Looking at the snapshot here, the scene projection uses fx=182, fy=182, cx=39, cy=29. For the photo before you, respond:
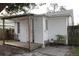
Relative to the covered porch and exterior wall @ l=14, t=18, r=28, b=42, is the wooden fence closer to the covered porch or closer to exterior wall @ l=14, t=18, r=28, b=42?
the covered porch

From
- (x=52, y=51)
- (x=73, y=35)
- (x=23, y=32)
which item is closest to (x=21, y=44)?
(x=23, y=32)

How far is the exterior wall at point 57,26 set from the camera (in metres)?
5.09

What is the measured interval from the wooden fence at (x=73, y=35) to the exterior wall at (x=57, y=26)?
0.47 ft

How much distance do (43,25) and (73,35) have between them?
3.49 feet

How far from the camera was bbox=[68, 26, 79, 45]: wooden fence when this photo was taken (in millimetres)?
5008

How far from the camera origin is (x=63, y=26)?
5.11 m

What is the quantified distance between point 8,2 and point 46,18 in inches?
45.9

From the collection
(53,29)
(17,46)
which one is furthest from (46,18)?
(17,46)

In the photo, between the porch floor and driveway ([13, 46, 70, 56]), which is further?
the porch floor

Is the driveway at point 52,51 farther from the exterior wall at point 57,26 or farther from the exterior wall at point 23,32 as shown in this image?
the exterior wall at point 23,32

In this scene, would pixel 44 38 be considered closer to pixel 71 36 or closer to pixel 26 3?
pixel 71 36

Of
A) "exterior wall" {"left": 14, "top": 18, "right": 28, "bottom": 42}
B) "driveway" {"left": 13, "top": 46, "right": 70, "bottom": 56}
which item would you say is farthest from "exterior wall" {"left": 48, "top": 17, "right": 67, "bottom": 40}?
"exterior wall" {"left": 14, "top": 18, "right": 28, "bottom": 42}

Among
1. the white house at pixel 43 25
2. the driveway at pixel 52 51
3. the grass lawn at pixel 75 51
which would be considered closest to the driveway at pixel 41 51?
the driveway at pixel 52 51

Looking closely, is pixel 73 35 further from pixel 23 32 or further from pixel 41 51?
pixel 23 32
